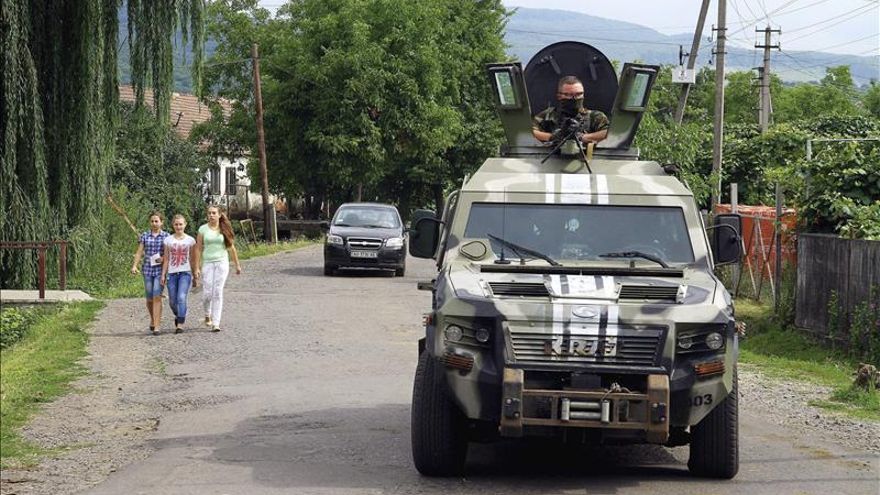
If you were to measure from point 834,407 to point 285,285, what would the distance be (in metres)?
15.7

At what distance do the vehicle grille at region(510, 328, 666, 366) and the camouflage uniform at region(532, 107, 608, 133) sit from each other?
478 centimetres

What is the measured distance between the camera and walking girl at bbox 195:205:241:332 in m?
18.7

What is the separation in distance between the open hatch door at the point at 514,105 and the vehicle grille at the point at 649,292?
14.5 ft

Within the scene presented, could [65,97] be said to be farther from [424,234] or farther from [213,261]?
[424,234]

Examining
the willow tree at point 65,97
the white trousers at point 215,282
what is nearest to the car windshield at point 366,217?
the willow tree at point 65,97

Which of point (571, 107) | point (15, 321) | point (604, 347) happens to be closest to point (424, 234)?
point (604, 347)

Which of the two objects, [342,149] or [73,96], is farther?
[342,149]

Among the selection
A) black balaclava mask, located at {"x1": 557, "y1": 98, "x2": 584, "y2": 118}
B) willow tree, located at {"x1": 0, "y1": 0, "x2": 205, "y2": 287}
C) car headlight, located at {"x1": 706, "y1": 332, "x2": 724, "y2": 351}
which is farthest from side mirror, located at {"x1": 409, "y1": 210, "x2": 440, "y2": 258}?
willow tree, located at {"x1": 0, "y1": 0, "x2": 205, "y2": 287}

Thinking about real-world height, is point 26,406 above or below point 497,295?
below

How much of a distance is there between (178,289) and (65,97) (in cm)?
430

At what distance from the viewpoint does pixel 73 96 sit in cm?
2095

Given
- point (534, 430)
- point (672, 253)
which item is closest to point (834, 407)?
point (672, 253)

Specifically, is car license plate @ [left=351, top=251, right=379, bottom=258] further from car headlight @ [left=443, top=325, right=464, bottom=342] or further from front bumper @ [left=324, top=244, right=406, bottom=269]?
car headlight @ [left=443, top=325, right=464, bottom=342]

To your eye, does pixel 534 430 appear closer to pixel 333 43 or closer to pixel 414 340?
pixel 414 340
